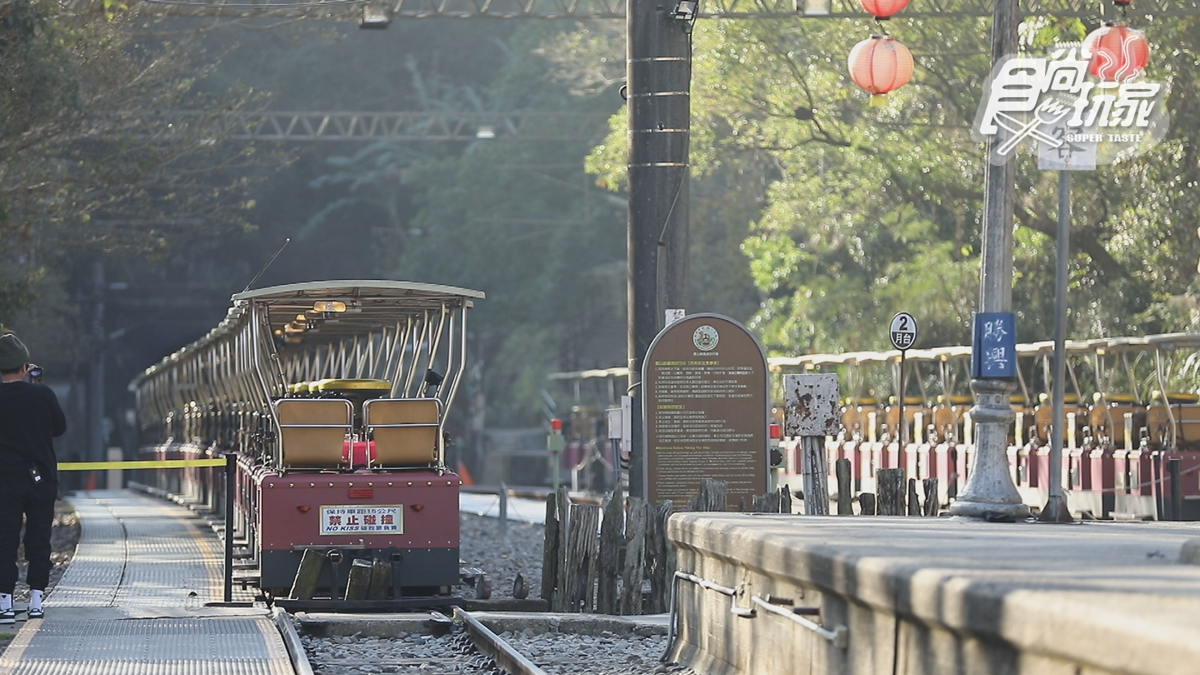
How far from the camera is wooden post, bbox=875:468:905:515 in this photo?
45.4ft

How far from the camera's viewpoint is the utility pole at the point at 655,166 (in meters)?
15.3

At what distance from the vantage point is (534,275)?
59.8 metres

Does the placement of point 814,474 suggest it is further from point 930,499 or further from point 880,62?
point 880,62

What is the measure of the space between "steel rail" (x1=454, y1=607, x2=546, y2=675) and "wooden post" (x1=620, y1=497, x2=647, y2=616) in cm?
125

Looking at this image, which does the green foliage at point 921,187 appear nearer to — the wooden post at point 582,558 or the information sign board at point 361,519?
the wooden post at point 582,558

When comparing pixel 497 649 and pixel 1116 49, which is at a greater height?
pixel 1116 49

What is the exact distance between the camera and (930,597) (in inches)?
236

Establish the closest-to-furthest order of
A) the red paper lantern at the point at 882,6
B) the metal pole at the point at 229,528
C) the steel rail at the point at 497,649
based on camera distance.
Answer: the steel rail at the point at 497,649 < the metal pole at the point at 229,528 < the red paper lantern at the point at 882,6

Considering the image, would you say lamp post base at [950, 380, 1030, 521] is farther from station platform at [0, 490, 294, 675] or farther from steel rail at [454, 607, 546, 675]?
station platform at [0, 490, 294, 675]

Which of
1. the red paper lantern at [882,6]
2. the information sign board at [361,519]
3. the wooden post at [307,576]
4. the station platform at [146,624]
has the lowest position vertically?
the station platform at [146,624]

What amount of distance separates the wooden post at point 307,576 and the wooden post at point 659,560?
7.88ft

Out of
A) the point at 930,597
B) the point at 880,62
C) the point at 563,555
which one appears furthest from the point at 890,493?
the point at 930,597

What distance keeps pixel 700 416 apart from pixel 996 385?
3166mm

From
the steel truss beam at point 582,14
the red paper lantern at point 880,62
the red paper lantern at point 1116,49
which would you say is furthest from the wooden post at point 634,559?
the steel truss beam at point 582,14
